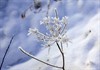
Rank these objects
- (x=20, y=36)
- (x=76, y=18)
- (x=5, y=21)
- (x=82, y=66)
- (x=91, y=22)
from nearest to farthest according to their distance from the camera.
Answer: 1. (x=82, y=66)
2. (x=91, y=22)
3. (x=76, y=18)
4. (x=20, y=36)
5. (x=5, y=21)

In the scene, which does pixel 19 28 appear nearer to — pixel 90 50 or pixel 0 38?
pixel 0 38

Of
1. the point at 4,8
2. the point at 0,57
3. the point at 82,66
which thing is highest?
the point at 4,8

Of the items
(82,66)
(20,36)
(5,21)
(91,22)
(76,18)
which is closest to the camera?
(82,66)

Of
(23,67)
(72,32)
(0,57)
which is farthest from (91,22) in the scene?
(0,57)

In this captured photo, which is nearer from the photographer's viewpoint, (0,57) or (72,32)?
(72,32)

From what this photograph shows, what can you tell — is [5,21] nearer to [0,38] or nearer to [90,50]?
[0,38]

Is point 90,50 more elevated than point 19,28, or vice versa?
point 19,28
